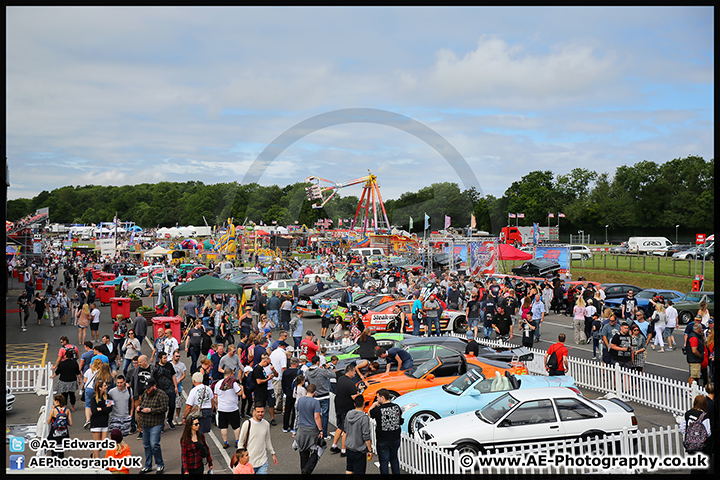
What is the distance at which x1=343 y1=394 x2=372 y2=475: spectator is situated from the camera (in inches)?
283

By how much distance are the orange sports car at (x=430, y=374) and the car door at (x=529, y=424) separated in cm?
220

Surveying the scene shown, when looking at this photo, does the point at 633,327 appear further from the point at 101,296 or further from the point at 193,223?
the point at 193,223

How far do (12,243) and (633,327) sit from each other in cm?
4125

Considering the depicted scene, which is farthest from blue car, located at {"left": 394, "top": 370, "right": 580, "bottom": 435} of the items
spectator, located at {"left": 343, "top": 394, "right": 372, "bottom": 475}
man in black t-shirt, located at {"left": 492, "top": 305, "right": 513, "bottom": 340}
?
man in black t-shirt, located at {"left": 492, "top": 305, "right": 513, "bottom": 340}

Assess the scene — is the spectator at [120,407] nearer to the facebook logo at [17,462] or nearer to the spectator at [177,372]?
the facebook logo at [17,462]

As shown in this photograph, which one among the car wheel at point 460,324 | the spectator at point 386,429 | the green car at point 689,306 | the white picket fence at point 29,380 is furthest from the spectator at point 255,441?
the green car at point 689,306

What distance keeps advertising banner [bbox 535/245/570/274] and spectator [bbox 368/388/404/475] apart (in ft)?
77.8

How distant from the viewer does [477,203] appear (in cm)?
12781

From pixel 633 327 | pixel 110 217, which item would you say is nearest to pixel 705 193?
pixel 633 327

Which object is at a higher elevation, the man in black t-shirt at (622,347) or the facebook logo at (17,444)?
the man in black t-shirt at (622,347)

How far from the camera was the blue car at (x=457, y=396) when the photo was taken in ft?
29.8

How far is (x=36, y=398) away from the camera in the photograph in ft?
41.2

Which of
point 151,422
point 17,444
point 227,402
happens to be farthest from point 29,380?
point 227,402

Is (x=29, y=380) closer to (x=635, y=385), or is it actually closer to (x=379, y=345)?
(x=379, y=345)
